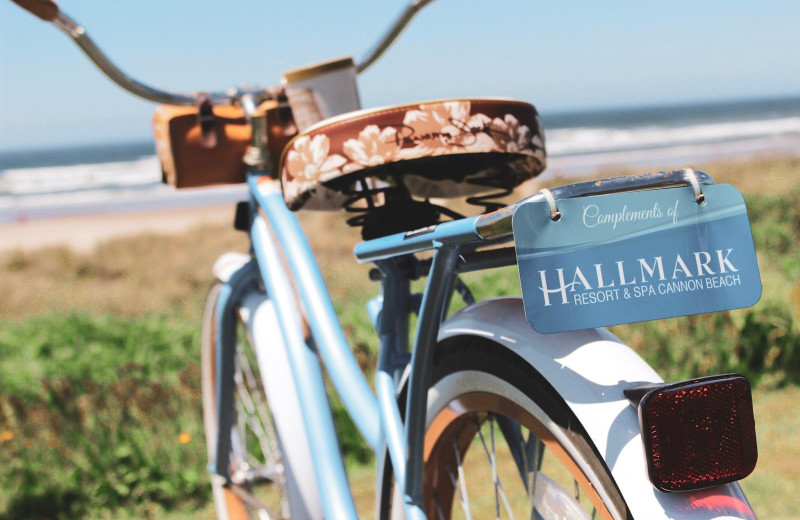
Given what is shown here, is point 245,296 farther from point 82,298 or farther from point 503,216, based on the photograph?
point 82,298

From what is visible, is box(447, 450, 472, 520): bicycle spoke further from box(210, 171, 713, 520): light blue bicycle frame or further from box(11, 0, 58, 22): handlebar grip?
box(11, 0, 58, 22): handlebar grip

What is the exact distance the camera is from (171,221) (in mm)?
22344

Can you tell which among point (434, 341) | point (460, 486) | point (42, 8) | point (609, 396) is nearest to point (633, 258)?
point (609, 396)

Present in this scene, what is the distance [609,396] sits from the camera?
944mm

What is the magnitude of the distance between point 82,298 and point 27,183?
25.1 m

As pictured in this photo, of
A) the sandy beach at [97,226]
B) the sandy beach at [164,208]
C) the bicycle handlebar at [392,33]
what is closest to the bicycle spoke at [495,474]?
the bicycle handlebar at [392,33]

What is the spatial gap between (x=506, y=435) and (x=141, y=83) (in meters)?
1.28

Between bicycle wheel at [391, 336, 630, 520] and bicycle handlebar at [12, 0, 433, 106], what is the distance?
103 centimetres

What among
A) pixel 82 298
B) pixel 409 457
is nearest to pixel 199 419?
pixel 409 457

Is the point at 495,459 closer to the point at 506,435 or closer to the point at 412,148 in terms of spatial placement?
the point at 506,435

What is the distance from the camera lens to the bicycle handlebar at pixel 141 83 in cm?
180

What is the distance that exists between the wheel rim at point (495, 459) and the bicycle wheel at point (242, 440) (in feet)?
2.70

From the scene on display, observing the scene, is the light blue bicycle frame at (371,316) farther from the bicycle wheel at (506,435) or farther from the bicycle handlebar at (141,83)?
the bicycle handlebar at (141,83)

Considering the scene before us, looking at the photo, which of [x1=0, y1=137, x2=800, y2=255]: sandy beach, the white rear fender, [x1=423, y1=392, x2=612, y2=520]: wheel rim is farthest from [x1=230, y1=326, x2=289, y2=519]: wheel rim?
[x1=0, y1=137, x2=800, y2=255]: sandy beach
